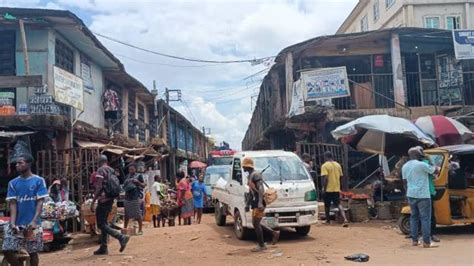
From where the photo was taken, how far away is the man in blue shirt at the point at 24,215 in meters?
6.19

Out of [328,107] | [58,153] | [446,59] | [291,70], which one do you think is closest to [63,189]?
[58,153]

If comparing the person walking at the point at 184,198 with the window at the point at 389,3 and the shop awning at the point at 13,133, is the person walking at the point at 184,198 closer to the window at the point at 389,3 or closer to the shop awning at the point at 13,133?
the shop awning at the point at 13,133

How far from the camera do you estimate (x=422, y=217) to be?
9086mm

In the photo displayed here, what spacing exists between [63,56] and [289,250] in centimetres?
1045

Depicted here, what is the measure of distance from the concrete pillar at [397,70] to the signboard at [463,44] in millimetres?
2169

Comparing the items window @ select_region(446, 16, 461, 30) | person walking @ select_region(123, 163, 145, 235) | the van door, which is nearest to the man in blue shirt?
person walking @ select_region(123, 163, 145, 235)

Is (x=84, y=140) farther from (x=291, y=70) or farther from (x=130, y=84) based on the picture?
(x=291, y=70)

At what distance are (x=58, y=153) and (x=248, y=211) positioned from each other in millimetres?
5634

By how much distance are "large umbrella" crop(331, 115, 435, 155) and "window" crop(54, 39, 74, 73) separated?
8.69 m

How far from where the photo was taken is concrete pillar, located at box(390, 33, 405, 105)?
2020cm

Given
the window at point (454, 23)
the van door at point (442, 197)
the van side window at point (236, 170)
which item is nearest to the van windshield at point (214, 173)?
the van side window at point (236, 170)

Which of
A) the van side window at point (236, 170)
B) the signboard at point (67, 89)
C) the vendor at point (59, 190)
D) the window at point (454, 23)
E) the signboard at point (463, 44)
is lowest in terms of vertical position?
the vendor at point (59, 190)

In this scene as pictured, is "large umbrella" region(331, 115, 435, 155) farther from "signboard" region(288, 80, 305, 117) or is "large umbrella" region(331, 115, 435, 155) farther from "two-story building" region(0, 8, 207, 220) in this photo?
"two-story building" region(0, 8, 207, 220)

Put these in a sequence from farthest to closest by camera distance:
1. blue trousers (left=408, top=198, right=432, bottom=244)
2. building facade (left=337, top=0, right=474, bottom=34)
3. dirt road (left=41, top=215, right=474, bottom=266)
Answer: building facade (left=337, top=0, right=474, bottom=34), blue trousers (left=408, top=198, right=432, bottom=244), dirt road (left=41, top=215, right=474, bottom=266)
